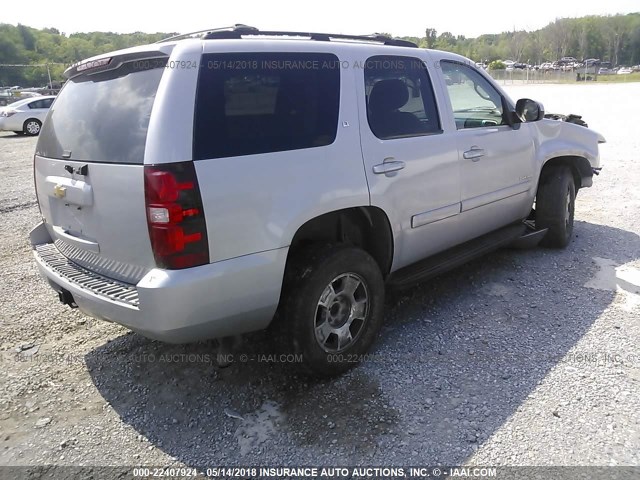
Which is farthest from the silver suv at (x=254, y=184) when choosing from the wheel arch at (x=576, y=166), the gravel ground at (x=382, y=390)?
the wheel arch at (x=576, y=166)

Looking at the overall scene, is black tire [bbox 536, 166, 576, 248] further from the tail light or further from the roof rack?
the tail light

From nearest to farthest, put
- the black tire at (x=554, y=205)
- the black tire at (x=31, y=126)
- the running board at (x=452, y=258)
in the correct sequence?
the running board at (x=452, y=258) → the black tire at (x=554, y=205) → the black tire at (x=31, y=126)

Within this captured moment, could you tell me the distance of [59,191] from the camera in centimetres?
302

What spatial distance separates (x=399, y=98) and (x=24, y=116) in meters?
21.1

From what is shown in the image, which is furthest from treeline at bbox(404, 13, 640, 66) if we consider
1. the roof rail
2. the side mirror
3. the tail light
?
the tail light

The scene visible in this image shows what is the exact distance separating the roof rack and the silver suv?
0.5 inches

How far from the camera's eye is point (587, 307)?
4.07 metres

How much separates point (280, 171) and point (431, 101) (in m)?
1.67

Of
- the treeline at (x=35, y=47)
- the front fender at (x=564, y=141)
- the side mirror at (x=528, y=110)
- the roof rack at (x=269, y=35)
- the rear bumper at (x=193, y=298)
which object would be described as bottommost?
the rear bumper at (x=193, y=298)

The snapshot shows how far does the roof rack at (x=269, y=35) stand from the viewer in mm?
2889

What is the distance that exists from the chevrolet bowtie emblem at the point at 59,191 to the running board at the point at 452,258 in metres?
2.20

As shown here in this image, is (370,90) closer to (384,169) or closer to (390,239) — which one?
(384,169)

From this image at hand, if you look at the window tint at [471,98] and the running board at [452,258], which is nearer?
the running board at [452,258]

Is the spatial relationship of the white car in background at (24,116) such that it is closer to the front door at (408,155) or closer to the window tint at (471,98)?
the window tint at (471,98)
